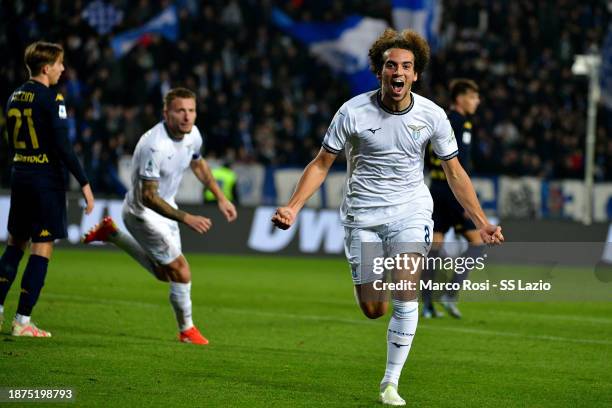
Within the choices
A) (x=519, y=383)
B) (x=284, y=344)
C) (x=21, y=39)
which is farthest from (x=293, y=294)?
(x=21, y=39)

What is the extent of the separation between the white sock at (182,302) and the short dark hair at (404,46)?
3118 millimetres

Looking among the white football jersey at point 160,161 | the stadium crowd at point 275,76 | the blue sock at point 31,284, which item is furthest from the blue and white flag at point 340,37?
the blue sock at point 31,284

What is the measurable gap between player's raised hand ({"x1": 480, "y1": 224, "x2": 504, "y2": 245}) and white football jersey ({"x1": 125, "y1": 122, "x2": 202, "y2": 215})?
337 centimetres

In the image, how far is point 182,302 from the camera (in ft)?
31.8

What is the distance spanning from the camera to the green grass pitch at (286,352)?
24.2ft

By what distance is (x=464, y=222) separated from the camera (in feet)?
41.5

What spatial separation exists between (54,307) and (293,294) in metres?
3.76

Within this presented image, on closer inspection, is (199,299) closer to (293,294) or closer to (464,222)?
(293,294)

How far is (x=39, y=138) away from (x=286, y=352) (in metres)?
2.64

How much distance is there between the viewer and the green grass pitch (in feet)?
24.2

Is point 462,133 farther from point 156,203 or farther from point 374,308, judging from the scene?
point 374,308

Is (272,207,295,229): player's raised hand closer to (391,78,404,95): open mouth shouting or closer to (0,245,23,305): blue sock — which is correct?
(391,78,404,95): open mouth shouting

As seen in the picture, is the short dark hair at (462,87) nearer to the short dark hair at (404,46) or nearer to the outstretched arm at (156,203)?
the outstretched arm at (156,203)

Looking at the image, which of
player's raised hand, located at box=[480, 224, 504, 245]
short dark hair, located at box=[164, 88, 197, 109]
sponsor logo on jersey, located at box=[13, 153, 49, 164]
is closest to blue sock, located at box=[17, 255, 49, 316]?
sponsor logo on jersey, located at box=[13, 153, 49, 164]
